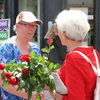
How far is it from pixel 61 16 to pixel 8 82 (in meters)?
0.72

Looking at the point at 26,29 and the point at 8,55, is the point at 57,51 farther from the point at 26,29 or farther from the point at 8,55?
the point at 8,55

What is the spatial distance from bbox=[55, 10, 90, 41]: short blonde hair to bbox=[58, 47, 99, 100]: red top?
19 centimetres

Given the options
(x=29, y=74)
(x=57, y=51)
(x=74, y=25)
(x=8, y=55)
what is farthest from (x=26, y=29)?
(x=57, y=51)

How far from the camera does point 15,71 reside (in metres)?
1.98

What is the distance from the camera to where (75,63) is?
207cm

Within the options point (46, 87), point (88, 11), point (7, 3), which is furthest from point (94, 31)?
point (46, 87)

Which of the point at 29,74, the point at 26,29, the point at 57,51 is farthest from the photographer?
the point at 57,51

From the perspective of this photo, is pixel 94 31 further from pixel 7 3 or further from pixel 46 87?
pixel 46 87

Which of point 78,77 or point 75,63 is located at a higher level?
point 75,63

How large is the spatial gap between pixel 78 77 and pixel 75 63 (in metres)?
0.11

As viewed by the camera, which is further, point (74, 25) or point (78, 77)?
point (74, 25)

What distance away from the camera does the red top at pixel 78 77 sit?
2.07 meters

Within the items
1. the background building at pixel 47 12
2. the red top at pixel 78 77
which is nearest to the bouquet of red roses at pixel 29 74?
the red top at pixel 78 77

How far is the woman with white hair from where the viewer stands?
207cm
